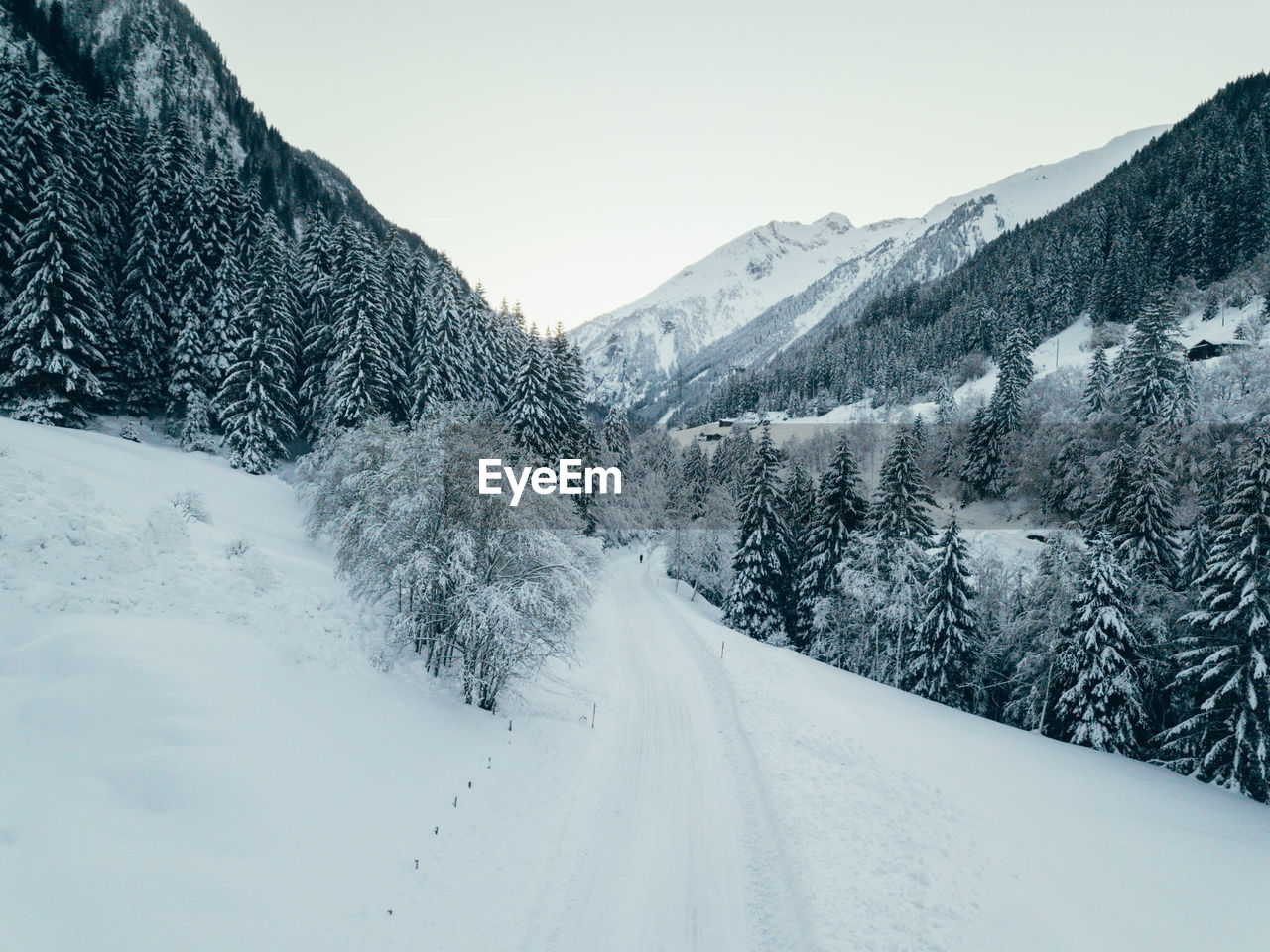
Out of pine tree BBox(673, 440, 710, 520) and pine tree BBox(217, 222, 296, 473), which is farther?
pine tree BBox(673, 440, 710, 520)

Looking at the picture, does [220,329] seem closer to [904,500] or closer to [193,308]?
[193,308]

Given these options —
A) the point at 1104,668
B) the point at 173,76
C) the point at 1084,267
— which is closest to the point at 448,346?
the point at 1104,668

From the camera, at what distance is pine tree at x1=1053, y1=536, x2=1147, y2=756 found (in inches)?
893

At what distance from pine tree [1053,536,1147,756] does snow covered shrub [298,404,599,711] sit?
2232 cm

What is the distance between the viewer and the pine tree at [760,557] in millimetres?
37344

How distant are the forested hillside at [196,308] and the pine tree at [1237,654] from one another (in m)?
35.1

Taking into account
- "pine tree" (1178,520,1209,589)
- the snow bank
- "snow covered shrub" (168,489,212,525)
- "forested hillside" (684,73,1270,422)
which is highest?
"forested hillside" (684,73,1270,422)

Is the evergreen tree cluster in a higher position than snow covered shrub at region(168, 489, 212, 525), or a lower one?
higher

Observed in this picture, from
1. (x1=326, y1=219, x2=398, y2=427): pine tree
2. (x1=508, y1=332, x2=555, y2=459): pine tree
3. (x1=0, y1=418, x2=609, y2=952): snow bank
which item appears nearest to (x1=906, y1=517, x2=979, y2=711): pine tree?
(x1=0, y1=418, x2=609, y2=952): snow bank

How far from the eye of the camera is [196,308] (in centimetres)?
3666

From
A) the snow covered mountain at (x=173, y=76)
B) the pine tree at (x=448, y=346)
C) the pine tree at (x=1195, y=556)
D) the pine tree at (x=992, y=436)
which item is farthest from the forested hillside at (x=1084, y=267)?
the snow covered mountain at (x=173, y=76)

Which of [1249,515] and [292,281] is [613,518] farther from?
[1249,515]

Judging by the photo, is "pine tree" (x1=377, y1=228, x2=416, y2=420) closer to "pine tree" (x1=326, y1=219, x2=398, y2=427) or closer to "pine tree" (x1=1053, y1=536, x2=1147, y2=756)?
"pine tree" (x1=326, y1=219, x2=398, y2=427)

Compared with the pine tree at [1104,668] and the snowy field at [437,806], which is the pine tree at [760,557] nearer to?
the pine tree at [1104,668]
